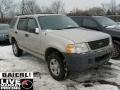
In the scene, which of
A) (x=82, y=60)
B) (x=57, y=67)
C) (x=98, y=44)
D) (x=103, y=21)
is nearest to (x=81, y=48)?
(x=82, y=60)

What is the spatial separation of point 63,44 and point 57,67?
2.36ft

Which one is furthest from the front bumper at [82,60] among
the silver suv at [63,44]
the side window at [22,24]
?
the side window at [22,24]

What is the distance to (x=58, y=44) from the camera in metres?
5.35

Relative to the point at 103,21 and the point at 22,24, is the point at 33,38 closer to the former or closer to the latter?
the point at 22,24

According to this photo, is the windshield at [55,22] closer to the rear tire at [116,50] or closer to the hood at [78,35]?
the hood at [78,35]

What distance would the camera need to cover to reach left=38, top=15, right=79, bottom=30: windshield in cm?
630

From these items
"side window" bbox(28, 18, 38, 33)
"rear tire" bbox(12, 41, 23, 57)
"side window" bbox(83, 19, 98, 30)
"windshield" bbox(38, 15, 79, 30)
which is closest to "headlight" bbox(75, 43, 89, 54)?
"windshield" bbox(38, 15, 79, 30)

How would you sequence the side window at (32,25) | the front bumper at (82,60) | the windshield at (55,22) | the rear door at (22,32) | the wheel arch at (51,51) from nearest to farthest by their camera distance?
1. the front bumper at (82,60)
2. the wheel arch at (51,51)
3. the windshield at (55,22)
4. the side window at (32,25)
5. the rear door at (22,32)

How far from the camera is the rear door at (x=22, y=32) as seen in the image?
721cm

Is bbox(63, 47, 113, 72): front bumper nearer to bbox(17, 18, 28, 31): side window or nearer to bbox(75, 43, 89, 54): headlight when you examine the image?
bbox(75, 43, 89, 54): headlight

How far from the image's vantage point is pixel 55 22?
21.5 ft

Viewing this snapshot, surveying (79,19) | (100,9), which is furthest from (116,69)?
(100,9)

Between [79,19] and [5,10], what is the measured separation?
44.2 m

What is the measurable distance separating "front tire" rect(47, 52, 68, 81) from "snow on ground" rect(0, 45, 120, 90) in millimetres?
147
